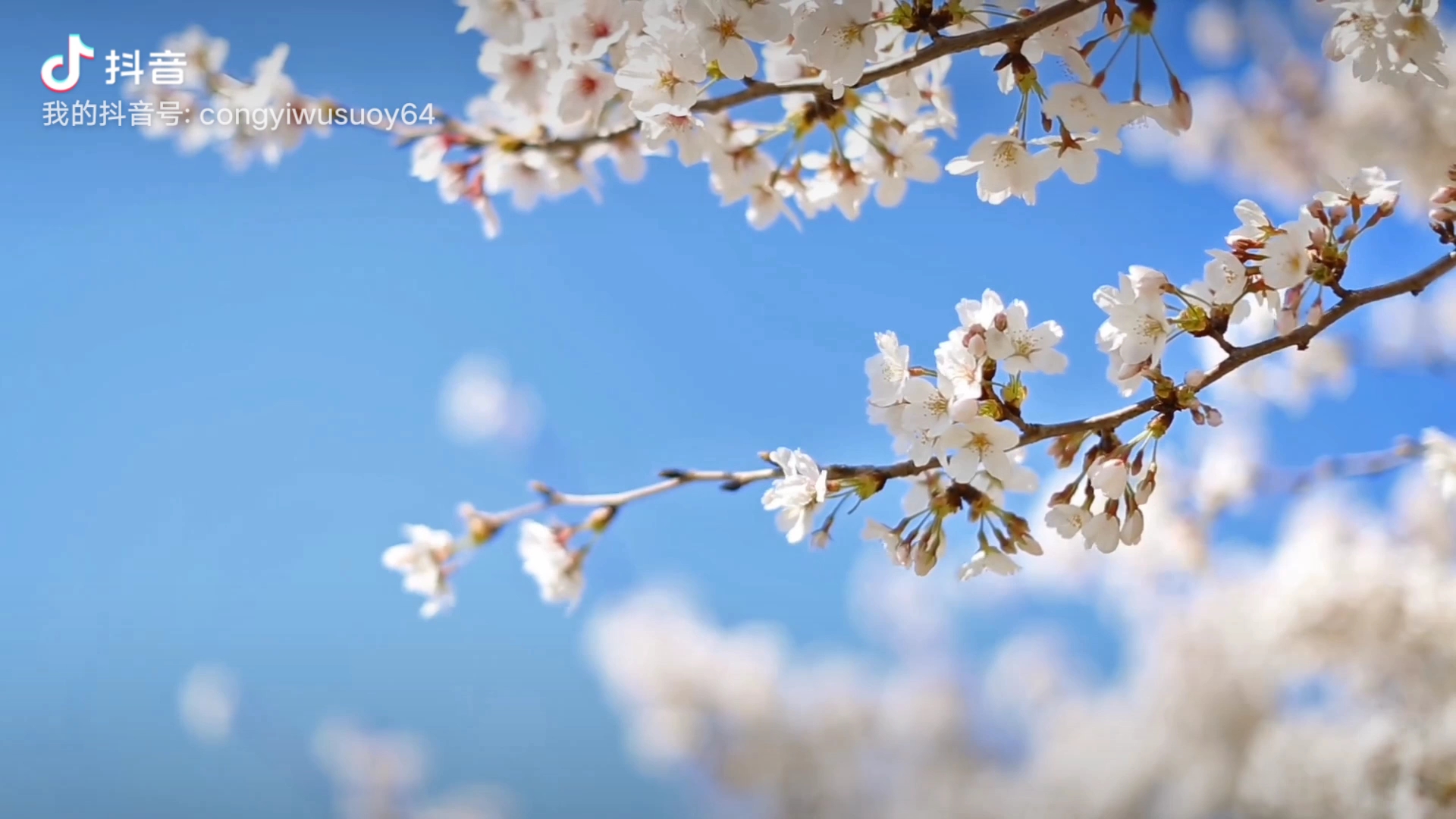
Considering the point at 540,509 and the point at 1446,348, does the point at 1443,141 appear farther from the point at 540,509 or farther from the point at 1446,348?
the point at 540,509

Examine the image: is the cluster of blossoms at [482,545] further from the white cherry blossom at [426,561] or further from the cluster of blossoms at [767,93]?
the cluster of blossoms at [767,93]

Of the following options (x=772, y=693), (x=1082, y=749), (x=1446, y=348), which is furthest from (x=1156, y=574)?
(x=772, y=693)

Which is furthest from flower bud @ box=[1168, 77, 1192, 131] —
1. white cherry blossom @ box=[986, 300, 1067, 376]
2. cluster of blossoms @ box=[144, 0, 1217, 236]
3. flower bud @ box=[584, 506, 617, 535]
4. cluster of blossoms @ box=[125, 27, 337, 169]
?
cluster of blossoms @ box=[125, 27, 337, 169]

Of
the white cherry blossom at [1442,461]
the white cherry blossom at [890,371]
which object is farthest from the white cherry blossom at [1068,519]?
the white cherry blossom at [1442,461]

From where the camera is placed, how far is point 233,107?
1369 mm

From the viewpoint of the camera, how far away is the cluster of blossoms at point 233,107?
4.41 ft

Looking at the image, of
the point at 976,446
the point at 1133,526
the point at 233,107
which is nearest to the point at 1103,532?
the point at 1133,526

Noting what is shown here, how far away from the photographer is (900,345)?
0.79 metres

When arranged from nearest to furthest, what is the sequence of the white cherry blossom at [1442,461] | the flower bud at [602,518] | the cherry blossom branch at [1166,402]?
1. the cherry blossom branch at [1166,402]
2. the flower bud at [602,518]
3. the white cherry blossom at [1442,461]

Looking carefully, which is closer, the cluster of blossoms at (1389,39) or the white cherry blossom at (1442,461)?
the cluster of blossoms at (1389,39)

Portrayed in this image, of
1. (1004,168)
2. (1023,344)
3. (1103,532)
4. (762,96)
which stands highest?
(762,96)

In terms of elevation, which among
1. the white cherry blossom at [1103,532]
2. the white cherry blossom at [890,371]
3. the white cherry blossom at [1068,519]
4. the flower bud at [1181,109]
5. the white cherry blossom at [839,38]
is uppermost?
the white cherry blossom at [839,38]

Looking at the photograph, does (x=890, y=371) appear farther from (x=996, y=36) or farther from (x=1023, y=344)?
(x=996, y=36)

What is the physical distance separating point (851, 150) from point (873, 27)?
0.34 metres
